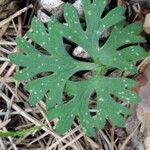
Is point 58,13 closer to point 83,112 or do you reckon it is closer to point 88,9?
point 88,9

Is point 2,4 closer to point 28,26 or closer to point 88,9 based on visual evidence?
point 28,26

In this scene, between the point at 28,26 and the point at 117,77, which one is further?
the point at 28,26

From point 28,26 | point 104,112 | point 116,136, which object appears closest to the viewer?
point 104,112

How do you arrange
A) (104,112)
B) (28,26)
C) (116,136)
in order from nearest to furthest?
(104,112)
(116,136)
(28,26)

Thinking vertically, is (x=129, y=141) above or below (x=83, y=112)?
below

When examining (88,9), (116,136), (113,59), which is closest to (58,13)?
(88,9)

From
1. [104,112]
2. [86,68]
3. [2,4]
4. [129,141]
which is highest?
[2,4]
